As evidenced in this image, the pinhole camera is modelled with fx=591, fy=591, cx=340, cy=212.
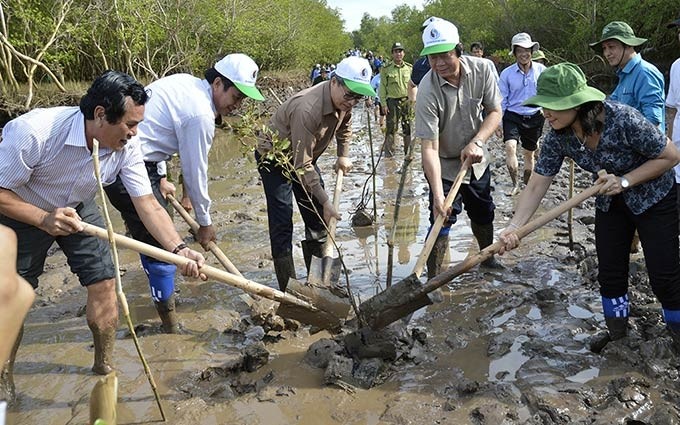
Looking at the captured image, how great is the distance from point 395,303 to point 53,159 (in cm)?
220

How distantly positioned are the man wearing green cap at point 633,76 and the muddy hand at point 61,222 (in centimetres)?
420

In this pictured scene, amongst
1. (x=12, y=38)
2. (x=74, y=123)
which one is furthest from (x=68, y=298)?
(x=12, y=38)

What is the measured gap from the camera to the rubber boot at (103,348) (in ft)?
12.5

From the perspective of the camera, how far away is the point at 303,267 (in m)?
6.07

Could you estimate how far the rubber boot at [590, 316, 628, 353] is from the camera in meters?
3.73

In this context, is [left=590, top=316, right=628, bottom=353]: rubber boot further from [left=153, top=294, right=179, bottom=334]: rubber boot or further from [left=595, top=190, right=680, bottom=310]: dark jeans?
[left=153, top=294, right=179, bottom=334]: rubber boot

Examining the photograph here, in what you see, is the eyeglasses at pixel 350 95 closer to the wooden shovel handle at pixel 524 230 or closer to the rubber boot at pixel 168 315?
→ the wooden shovel handle at pixel 524 230

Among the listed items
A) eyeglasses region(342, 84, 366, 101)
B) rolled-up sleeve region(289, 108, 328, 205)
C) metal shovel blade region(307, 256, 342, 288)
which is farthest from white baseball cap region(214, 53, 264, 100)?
metal shovel blade region(307, 256, 342, 288)

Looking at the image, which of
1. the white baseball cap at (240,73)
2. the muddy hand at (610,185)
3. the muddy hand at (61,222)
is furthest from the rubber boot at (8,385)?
the muddy hand at (610,185)

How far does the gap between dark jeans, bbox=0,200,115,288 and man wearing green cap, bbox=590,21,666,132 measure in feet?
13.6

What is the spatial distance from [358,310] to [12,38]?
14874 mm

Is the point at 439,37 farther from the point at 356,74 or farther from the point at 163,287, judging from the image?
the point at 163,287

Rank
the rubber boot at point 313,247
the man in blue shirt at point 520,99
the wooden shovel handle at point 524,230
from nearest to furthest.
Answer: the wooden shovel handle at point 524,230 → the rubber boot at point 313,247 → the man in blue shirt at point 520,99

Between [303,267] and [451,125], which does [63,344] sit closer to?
[303,267]
